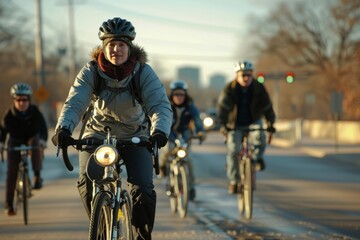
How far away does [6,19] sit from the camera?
59.8 metres

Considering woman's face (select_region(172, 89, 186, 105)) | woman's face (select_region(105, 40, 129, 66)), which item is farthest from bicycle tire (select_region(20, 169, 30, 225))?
woman's face (select_region(105, 40, 129, 66))

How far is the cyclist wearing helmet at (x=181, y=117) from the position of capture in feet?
41.2

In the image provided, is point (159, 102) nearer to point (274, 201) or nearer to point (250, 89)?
point (250, 89)

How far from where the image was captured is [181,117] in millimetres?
12766

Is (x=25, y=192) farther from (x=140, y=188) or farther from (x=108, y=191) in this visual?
(x=108, y=191)

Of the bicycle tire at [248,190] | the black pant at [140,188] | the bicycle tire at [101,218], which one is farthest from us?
the bicycle tire at [248,190]

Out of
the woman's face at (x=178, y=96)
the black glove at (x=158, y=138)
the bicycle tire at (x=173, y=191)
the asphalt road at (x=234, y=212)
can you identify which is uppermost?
the woman's face at (x=178, y=96)

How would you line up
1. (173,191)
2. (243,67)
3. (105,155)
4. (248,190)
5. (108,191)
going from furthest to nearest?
(173,191)
(243,67)
(248,190)
(108,191)
(105,155)

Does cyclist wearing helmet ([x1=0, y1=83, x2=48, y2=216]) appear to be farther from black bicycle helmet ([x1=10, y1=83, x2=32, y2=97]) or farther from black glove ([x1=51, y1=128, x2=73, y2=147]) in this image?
black glove ([x1=51, y1=128, x2=73, y2=147])

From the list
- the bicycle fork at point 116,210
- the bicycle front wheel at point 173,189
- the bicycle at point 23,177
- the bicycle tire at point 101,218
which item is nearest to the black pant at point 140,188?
the bicycle fork at point 116,210

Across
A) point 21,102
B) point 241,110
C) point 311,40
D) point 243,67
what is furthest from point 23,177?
point 311,40

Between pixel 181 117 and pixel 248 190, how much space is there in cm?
188

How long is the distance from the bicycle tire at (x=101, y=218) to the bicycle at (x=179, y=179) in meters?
5.52

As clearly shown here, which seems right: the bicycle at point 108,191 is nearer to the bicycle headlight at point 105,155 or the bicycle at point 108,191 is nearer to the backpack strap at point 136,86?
the bicycle headlight at point 105,155
